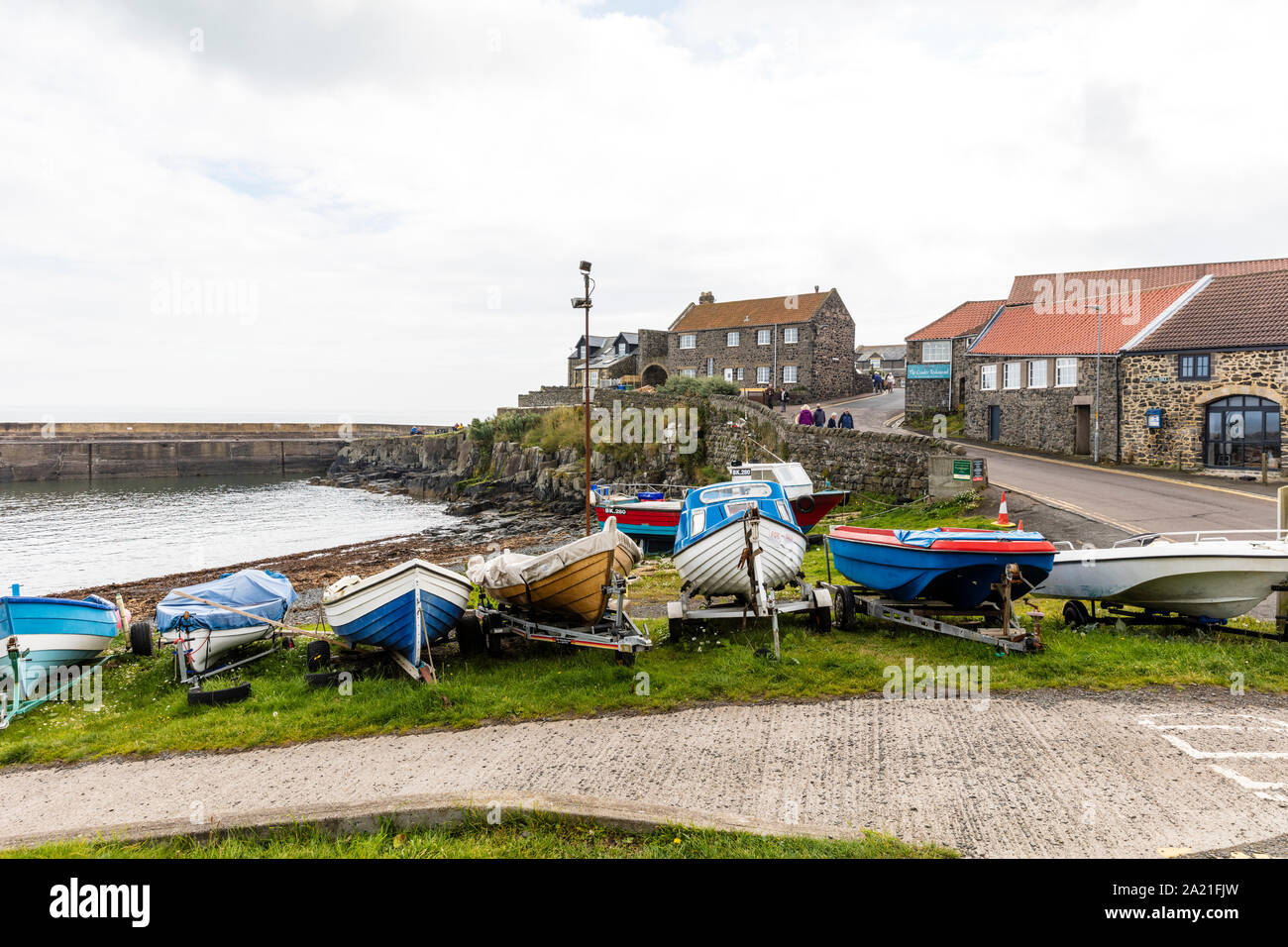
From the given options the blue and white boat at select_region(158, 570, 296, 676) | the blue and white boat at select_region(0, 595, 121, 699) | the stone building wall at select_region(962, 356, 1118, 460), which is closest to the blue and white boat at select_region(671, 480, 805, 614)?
the blue and white boat at select_region(158, 570, 296, 676)

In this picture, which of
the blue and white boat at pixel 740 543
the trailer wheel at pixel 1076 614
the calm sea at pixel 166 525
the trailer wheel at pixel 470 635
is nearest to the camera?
the blue and white boat at pixel 740 543

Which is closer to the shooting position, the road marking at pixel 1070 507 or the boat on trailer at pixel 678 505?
the road marking at pixel 1070 507

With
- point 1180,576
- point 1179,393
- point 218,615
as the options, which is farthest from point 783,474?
point 1179,393

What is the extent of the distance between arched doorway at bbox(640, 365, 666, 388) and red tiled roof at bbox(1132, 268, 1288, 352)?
42022mm

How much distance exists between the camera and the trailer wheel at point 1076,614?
33.6 ft

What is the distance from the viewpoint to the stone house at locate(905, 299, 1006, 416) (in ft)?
148

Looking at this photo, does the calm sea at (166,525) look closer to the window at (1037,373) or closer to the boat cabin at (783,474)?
the boat cabin at (783,474)

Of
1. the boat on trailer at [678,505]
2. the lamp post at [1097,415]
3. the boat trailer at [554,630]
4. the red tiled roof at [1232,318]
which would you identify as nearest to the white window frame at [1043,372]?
the lamp post at [1097,415]

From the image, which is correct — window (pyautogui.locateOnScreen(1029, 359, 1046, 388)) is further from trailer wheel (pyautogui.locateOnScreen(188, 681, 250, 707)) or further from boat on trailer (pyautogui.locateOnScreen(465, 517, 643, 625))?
trailer wheel (pyautogui.locateOnScreen(188, 681, 250, 707))

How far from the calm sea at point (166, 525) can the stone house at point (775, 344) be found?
84.6 ft

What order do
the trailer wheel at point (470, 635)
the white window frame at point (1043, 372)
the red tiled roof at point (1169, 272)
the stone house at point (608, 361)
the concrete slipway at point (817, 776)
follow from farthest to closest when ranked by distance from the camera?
1. the stone house at point (608, 361)
2. the red tiled roof at point (1169, 272)
3. the white window frame at point (1043, 372)
4. the trailer wheel at point (470, 635)
5. the concrete slipway at point (817, 776)
